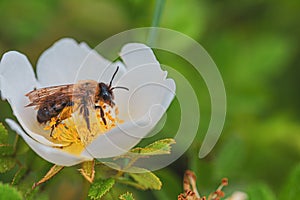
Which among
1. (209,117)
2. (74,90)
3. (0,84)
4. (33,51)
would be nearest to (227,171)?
(209,117)

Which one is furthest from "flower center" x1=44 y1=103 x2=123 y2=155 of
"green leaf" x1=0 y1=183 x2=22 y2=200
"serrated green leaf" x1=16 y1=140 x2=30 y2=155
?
"green leaf" x1=0 y1=183 x2=22 y2=200

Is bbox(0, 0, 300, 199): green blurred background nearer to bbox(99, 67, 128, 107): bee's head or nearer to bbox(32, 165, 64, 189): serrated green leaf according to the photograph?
bbox(99, 67, 128, 107): bee's head

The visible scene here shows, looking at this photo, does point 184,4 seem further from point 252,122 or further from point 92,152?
point 92,152

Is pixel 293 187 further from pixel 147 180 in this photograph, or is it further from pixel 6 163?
pixel 6 163

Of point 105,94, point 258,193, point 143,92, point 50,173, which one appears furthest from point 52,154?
point 258,193

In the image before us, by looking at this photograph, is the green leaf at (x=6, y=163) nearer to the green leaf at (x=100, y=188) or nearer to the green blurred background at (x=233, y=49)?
the green leaf at (x=100, y=188)

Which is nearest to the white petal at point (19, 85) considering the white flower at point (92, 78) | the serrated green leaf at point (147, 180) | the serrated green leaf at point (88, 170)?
the white flower at point (92, 78)
